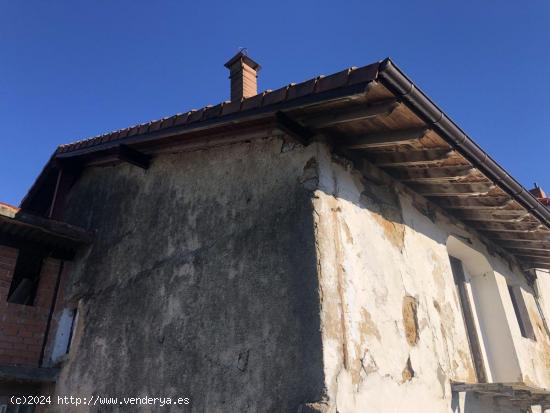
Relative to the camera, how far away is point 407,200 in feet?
16.3

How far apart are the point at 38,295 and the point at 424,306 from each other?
15.9 feet

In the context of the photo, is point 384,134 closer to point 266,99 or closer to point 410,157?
point 410,157

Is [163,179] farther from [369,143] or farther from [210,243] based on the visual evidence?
[369,143]

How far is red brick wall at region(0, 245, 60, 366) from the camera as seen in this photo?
5.54 m

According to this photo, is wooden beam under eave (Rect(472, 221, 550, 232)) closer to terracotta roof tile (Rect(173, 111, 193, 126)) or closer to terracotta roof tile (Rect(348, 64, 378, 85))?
terracotta roof tile (Rect(348, 64, 378, 85))

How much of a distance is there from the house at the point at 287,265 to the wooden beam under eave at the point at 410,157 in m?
0.02

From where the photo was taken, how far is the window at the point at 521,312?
665 cm

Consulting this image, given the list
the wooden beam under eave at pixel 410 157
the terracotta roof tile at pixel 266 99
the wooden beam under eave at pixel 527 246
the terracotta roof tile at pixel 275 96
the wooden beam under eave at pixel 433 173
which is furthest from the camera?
the wooden beam under eave at pixel 527 246

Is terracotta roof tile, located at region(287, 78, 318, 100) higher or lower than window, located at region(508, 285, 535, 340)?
higher

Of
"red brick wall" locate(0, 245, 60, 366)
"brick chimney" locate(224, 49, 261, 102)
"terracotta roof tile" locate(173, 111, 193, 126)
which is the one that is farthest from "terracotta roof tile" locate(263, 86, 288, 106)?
"red brick wall" locate(0, 245, 60, 366)

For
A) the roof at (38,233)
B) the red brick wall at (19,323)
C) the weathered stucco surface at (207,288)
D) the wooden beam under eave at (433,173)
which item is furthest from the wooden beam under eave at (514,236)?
the red brick wall at (19,323)

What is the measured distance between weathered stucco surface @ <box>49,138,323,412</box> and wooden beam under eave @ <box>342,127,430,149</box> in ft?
1.61

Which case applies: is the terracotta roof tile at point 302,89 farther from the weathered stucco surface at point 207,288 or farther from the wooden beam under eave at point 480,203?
the wooden beam under eave at point 480,203

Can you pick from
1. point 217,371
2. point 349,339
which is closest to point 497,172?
point 349,339
